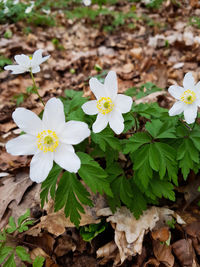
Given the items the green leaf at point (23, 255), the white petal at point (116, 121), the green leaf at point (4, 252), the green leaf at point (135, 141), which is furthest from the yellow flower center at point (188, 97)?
the green leaf at point (4, 252)

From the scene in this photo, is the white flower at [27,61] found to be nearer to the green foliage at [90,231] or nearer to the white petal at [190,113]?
the white petal at [190,113]

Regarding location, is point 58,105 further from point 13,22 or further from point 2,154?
point 13,22

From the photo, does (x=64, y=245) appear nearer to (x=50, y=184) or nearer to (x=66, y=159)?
(x=50, y=184)

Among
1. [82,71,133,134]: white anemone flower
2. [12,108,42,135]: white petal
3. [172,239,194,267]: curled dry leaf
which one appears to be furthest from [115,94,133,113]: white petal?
[172,239,194,267]: curled dry leaf

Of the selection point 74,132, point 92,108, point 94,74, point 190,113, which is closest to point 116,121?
point 92,108

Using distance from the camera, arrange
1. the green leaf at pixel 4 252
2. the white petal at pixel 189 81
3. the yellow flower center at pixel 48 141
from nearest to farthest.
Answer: the yellow flower center at pixel 48 141
the green leaf at pixel 4 252
the white petal at pixel 189 81
